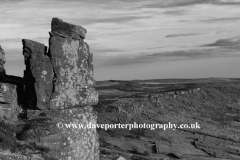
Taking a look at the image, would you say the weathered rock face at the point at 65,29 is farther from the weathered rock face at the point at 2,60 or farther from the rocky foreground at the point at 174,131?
the rocky foreground at the point at 174,131

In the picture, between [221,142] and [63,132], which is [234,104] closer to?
[221,142]

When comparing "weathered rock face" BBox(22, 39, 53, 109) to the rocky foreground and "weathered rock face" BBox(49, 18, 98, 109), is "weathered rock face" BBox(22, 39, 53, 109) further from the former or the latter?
the rocky foreground

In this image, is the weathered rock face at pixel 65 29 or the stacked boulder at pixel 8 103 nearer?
the stacked boulder at pixel 8 103

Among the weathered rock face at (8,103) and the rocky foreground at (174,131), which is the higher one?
the weathered rock face at (8,103)

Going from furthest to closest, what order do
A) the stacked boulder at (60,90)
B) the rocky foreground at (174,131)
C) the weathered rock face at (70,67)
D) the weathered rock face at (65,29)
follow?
the rocky foreground at (174,131)
the weathered rock face at (65,29)
the weathered rock face at (70,67)
the stacked boulder at (60,90)

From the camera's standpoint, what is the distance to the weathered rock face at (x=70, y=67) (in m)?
12.4

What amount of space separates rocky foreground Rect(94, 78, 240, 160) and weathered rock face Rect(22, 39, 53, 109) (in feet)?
13.2

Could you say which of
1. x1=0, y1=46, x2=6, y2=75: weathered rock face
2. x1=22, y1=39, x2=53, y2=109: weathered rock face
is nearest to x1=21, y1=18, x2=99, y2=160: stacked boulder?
x1=22, y1=39, x2=53, y2=109: weathered rock face

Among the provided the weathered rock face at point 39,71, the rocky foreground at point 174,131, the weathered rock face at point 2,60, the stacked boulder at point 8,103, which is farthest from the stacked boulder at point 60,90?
the rocky foreground at point 174,131

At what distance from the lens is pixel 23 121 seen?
1240 centimetres

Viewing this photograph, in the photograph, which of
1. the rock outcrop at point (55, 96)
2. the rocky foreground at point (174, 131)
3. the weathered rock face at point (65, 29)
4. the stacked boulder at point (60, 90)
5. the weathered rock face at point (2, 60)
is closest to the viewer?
the rock outcrop at point (55, 96)

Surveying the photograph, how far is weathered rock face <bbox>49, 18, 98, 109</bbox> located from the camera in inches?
490

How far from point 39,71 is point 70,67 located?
942mm

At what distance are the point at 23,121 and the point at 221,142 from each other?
12230mm
